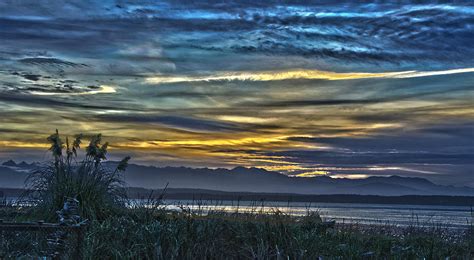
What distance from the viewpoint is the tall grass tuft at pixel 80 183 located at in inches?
644

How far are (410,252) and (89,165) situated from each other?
985 centimetres

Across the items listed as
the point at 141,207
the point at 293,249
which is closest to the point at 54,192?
the point at 141,207

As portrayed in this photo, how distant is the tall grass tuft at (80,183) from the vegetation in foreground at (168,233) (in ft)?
0.09

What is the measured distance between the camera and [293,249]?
1297 centimetres

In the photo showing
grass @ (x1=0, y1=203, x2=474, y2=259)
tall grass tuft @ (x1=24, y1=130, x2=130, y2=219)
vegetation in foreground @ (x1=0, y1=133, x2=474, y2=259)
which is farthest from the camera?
tall grass tuft @ (x1=24, y1=130, x2=130, y2=219)

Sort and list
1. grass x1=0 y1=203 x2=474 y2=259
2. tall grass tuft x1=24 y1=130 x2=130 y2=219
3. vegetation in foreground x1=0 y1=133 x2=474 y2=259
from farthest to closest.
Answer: tall grass tuft x1=24 y1=130 x2=130 y2=219 → vegetation in foreground x1=0 y1=133 x2=474 y2=259 → grass x1=0 y1=203 x2=474 y2=259

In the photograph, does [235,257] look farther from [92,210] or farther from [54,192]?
[54,192]

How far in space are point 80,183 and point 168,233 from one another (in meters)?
5.05

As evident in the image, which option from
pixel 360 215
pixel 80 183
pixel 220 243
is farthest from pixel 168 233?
pixel 360 215

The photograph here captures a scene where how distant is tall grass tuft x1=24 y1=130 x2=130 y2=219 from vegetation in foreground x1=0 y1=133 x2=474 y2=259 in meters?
0.03

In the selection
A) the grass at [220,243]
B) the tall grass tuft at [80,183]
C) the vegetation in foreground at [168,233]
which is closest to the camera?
the grass at [220,243]

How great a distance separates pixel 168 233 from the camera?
12.9 m

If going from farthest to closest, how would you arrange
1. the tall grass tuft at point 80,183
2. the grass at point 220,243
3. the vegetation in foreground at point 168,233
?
the tall grass tuft at point 80,183 < the vegetation in foreground at point 168,233 < the grass at point 220,243

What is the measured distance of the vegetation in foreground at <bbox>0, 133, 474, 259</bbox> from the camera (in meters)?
12.4
